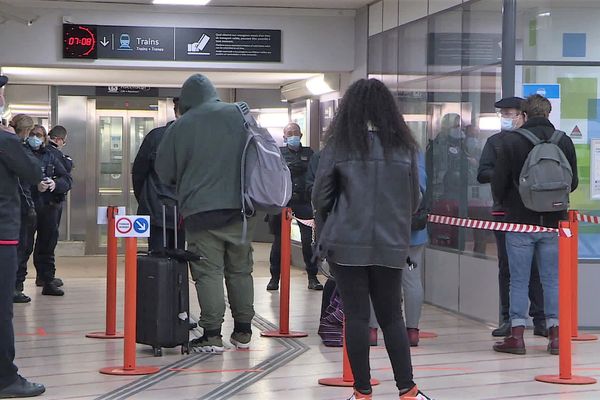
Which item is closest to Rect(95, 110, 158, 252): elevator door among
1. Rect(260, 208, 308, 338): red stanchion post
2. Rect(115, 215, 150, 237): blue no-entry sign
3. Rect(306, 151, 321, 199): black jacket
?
Rect(306, 151, 321, 199): black jacket

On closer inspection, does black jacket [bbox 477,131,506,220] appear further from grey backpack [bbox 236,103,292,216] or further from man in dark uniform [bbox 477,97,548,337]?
grey backpack [bbox 236,103,292,216]

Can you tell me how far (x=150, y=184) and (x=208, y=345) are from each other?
53.8 inches

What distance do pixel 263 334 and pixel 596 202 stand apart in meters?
2.96

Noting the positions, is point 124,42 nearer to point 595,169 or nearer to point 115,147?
point 115,147

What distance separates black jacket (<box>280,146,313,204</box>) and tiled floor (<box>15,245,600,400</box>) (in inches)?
80.4

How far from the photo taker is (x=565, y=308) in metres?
6.33

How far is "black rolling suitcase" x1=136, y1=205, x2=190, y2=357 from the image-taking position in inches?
280

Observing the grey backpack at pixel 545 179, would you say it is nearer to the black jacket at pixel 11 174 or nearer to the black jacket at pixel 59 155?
the black jacket at pixel 11 174

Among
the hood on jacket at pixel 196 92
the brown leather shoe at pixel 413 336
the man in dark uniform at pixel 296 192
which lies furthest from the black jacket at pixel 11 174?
the man in dark uniform at pixel 296 192

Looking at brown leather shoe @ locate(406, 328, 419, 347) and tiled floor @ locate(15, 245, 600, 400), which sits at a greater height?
brown leather shoe @ locate(406, 328, 419, 347)

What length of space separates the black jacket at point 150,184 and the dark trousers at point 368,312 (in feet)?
9.52

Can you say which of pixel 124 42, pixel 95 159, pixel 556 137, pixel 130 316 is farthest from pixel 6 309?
pixel 95 159

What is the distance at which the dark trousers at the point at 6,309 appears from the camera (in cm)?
572

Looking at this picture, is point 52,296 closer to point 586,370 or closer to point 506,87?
point 506,87
